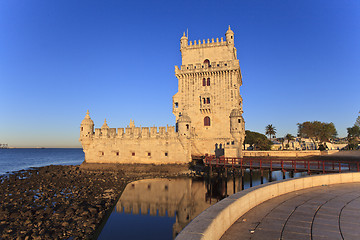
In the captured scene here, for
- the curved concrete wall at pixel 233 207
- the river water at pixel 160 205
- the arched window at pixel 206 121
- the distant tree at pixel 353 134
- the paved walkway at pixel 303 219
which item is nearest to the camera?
the curved concrete wall at pixel 233 207

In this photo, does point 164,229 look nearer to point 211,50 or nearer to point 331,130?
point 211,50

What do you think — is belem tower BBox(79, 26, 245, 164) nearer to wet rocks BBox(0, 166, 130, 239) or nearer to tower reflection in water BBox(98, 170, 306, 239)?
tower reflection in water BBox(98, 170, 306, 239)

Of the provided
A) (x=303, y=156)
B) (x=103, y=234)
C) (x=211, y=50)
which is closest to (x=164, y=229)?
(x=103, y=234)

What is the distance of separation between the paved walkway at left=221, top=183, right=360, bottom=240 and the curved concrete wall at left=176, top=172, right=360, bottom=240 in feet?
0.65

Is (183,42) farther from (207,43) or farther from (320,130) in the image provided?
(320,130)

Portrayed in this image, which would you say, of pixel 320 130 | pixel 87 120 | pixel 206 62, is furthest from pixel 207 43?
pixel 320 130

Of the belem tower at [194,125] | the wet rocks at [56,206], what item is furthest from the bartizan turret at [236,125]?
the wet rocks at [56,206]

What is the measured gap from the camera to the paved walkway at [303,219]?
16.6ft

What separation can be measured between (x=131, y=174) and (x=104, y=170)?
5506mm

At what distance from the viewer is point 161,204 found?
18.1m

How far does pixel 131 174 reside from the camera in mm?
30562

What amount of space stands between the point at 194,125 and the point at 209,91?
6.13m

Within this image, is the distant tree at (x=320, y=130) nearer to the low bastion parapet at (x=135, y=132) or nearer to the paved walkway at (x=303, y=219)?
the low bastion parapet at (x=135, y=132)

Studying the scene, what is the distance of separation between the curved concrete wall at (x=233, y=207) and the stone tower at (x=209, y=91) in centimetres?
2299
